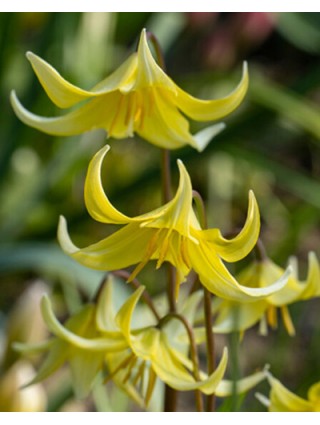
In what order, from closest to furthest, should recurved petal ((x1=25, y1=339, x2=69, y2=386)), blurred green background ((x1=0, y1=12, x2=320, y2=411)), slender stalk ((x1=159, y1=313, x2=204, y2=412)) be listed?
slender stalk ((x1=159, y1=313, x2=204, y2=412)), recurved petal ((x1=25, y1=339, x2=69, y2=386)), blurred green background ((x1=0, y1=12, x2=320, y2=411))

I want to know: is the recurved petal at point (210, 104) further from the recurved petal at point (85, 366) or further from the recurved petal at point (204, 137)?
the recurved petal at point (85, 366)

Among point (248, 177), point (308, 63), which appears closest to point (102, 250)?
point (248, 177)

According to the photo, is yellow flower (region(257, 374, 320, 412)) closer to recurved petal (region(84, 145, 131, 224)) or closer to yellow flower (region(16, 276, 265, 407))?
yellow flower (region(16, 276, 265, 407))

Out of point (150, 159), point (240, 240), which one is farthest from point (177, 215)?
point (150, 159)

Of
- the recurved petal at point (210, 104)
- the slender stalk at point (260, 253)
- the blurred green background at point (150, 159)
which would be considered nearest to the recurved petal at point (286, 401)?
the slender stalk at point (260, 253)

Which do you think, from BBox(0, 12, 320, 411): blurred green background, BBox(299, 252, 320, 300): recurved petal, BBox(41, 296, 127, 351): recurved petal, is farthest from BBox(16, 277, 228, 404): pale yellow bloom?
BBox(0, 12, 320, 411): blurred green background

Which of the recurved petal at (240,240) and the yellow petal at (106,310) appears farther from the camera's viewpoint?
the yellow petal at (106,310)

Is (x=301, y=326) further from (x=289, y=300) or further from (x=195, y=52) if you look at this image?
(x=289, y=300)

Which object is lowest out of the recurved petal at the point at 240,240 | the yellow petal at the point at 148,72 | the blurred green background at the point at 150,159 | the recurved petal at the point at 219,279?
the blurred green background at the point at 150,159
